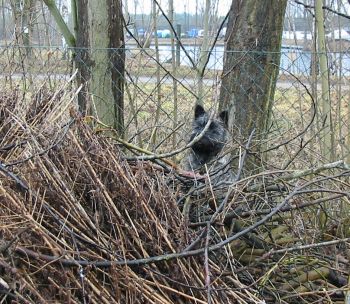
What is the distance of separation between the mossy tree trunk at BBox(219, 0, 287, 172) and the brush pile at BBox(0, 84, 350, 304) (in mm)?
2437

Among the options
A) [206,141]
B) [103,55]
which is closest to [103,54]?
[103,55]

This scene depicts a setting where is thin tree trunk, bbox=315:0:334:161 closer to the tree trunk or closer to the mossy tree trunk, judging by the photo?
the mossy tree trunk

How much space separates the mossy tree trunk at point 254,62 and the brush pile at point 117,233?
244 cm

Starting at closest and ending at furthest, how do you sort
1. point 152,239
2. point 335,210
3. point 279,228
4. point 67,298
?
point 67,298, point 152,239, point 279,228, point 335,210

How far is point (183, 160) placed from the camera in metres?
5.87

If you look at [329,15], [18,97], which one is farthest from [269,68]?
[18,97]

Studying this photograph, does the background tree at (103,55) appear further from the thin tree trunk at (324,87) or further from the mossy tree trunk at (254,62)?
the thin tree trunk at (324,87)

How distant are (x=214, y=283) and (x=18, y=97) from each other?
187cm

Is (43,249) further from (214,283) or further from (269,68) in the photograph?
(269,68)

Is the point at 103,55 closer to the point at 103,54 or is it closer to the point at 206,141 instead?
the point at 103,54

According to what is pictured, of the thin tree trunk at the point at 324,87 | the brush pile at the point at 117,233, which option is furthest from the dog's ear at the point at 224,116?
the brush pile at the point at 117,233

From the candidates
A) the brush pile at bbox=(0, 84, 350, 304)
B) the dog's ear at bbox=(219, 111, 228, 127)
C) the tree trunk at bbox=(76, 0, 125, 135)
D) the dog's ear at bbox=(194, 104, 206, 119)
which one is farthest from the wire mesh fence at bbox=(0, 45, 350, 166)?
the brush pile at bbox=(0, 84, 350, 304)

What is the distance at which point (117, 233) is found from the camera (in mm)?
2545

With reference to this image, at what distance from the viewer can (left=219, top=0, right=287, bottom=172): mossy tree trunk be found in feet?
18.6
